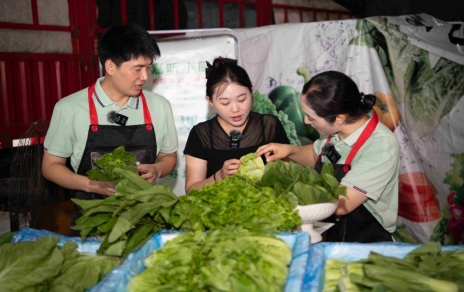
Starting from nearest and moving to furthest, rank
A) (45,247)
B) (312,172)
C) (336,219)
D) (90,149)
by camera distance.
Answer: (45,247) → (312,172) → (336,219) → (90,149)

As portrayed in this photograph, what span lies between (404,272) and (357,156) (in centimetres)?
116

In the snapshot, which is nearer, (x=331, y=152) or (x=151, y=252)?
(x=151, y=252)

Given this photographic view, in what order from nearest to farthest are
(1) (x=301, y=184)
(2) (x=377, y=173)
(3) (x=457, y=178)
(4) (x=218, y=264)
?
(4) (x=218, y=264), (1) (x=301, y=184), (2) (x=377, y=173), (3) (x=457, y=178)

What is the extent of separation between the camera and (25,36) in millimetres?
4930

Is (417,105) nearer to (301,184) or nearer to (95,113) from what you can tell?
(301,184)

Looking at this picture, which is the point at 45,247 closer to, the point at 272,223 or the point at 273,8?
the point at 272,223

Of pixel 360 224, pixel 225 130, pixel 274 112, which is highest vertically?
pixel 225 130

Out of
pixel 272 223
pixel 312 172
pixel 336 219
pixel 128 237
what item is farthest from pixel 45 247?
pixel 336 219

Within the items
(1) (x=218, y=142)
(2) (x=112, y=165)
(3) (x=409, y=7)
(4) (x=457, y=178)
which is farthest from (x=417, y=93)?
(3) (x=409, y=7)

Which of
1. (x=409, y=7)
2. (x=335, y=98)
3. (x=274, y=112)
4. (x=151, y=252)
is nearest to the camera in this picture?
(x=151, y=252)

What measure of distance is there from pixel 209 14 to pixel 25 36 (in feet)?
8.34

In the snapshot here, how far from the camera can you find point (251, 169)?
2693 millimetres

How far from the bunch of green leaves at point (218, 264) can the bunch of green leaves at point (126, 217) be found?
0.18m

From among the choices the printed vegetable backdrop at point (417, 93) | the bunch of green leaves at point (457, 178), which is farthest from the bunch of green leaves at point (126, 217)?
the bunch of green leaves at point (457, 178)
